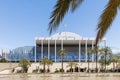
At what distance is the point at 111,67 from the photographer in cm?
9506

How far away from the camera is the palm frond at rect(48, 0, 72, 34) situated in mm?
6359

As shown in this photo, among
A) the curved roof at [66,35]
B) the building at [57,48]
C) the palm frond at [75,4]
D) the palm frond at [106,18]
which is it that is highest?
the curved roof at [66,35]

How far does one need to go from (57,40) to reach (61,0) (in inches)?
3782

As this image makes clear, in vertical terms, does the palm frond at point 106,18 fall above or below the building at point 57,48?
below

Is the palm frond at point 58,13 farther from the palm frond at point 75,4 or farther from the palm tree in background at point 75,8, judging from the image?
the palm frond at point 75,4

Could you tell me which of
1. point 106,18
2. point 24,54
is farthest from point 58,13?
point 24,54

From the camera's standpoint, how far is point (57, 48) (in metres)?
107

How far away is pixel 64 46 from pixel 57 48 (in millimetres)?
3228

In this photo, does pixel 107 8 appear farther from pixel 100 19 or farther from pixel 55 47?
pixel 55 47

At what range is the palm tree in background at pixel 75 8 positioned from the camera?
6.38 m

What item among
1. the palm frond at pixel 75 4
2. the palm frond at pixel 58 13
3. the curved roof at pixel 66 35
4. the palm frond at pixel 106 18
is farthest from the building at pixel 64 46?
the palm frond at pixel 58 13

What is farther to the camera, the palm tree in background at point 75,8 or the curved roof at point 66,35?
the curved roof at point 66,35

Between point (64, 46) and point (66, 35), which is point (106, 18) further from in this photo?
point (66, 35)

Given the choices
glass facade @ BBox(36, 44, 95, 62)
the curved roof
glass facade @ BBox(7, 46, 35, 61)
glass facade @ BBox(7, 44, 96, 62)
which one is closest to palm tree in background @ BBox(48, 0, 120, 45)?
the curved roof
